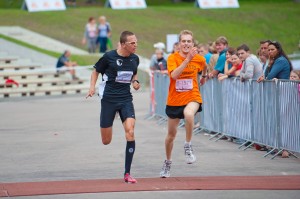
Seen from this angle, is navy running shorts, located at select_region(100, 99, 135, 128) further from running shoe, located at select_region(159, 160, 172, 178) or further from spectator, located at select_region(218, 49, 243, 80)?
spectator, located at select_region(218, 49, 243, 80)

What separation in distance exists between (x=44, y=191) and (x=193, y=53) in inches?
105

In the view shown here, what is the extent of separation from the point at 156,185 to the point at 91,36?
28751 millimetres

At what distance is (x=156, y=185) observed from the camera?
12812mm

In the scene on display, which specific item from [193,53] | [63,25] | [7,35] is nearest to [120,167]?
[193,53]

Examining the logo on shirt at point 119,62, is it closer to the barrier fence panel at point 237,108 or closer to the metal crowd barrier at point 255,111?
the metal crowd barrier at point 255,111

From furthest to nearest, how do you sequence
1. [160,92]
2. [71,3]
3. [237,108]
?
[71,3], [160,92], [237,108]

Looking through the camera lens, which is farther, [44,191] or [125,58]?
[125,58]

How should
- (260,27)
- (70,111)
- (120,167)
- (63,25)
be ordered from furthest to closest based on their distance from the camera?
(260,27) → (63,25) → (70,111) → (120,167)

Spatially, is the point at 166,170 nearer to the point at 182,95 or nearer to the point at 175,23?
the point at 182,95

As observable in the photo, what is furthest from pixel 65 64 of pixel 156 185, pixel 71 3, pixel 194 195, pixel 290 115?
pixel 194 195

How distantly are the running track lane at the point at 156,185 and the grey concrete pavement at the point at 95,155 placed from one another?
37cm

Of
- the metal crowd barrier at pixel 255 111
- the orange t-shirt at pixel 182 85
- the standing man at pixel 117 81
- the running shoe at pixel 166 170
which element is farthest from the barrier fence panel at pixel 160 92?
the running shoe at pixel 166 170

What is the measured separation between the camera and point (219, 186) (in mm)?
12703

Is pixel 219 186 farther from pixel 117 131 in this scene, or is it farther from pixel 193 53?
pixel 117 131
